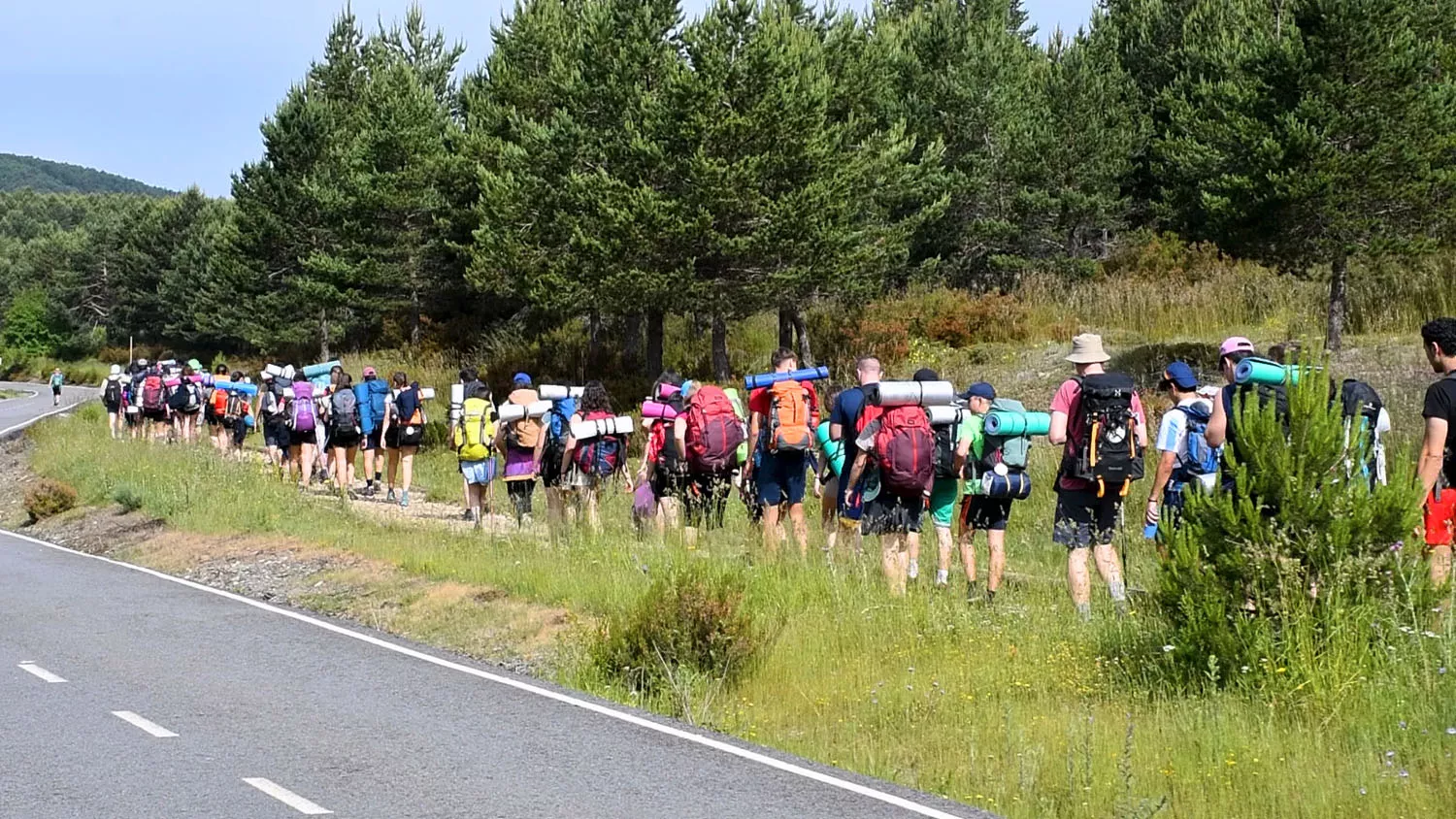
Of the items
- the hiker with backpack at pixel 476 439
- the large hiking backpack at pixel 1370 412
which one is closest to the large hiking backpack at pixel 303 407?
the hiker with backpack at pixel 476 439

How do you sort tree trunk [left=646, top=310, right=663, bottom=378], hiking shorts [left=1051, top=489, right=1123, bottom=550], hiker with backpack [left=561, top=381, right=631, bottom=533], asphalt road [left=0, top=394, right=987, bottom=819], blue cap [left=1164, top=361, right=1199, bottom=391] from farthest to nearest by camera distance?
tree trunk [left=646, top=310, right=663, bottom=378]
hiker with backpack [left=561, top=381, right=631, bottom=533]
blue cap [left=1164, top=361, right=1199, bottom=391]
hiking shorts [left=1051, top=489, right=1123, bottom=550]
asphalt road [left=0, top=394, right=987, bottom=819]

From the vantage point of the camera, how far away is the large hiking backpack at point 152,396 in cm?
3083

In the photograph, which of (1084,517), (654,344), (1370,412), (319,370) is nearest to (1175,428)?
(1084,517)

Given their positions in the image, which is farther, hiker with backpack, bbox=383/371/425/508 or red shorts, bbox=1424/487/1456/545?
hiker with backpack, bbox=383/371/425/508

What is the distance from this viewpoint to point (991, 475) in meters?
12.1

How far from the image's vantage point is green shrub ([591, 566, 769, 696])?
32.3 feet

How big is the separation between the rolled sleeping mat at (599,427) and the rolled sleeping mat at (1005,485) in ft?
15.0

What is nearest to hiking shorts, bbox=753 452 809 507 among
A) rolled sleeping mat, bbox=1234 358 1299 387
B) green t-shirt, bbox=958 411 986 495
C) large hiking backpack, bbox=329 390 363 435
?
green t-shirt, bbox=958 411 986 495

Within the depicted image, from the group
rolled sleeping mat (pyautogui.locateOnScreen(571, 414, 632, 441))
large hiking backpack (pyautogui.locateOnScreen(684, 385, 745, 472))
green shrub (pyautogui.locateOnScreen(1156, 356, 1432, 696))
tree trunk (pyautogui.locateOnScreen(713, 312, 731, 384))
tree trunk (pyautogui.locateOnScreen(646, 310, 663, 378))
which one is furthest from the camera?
tree trunk (pyautogui.locateOnScreen(646, 310, 663, 378))

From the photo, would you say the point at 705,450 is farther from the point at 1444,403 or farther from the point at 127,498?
the point at 127,498

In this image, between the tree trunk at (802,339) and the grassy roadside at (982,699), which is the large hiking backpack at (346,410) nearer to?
the grassy roadside at (982,699)

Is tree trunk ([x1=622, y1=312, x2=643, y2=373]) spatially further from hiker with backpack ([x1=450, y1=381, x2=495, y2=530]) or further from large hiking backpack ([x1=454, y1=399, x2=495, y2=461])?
large hiking backpack ([x1=454, y1=399, x2=495, y2=461])

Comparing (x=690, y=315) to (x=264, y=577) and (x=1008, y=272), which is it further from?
(x=264, y=577)

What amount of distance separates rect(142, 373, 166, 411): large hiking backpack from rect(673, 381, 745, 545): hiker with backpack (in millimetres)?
20123
